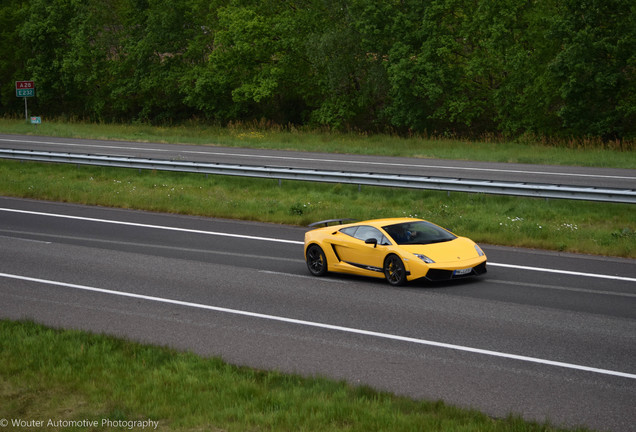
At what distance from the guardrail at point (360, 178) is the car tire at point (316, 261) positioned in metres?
7.74

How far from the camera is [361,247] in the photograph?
15016 millimetres

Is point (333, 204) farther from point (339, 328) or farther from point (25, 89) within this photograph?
point (25, 89)

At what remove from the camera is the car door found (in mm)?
14750

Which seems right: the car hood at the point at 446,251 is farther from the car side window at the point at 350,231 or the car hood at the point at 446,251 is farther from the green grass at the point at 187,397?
the green grass at the point at 187,397

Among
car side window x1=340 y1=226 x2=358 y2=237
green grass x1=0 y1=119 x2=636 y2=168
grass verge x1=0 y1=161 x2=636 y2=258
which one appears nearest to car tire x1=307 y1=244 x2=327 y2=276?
car side window x1=340 y1=226 x2=358 y2=237

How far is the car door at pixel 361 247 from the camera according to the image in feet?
48.4

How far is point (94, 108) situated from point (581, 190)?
4758cm

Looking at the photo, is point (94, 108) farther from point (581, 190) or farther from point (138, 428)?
point (138, 428)

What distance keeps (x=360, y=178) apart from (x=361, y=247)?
32.6 feet

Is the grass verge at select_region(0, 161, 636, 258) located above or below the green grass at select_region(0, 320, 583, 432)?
below

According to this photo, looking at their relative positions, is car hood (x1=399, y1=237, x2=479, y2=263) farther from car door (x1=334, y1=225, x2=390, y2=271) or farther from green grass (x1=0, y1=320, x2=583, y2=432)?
green grass (x1=0, y1=320, x2=583, y2=432)

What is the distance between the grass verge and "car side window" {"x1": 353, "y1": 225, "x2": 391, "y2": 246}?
4813 mm

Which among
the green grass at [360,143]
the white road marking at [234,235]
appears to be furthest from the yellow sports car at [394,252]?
the green grass at [360,143]

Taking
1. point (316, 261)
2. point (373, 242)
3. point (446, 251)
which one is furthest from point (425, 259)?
point (316, 261)
